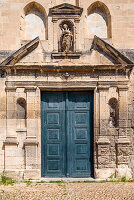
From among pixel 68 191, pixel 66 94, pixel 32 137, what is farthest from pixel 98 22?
pixel 68 191

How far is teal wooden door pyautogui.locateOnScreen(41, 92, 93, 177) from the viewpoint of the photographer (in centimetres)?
859

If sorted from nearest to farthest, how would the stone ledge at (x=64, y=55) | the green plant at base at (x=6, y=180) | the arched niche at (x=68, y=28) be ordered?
1. the green plant at base at (x=6, y=180)
2. the stone ledge at (x=64, y=55)
3. the arched niche at (x=68, y=28)

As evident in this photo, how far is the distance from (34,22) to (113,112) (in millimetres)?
3219

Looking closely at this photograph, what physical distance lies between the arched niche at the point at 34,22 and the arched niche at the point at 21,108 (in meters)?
1.69

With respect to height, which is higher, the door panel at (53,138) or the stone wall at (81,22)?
the stone wall at (81,22)

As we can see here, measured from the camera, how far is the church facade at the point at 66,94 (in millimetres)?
8406

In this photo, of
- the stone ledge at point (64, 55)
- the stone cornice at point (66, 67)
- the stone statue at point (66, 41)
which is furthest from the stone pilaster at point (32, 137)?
the stone statue at point (66, 41)

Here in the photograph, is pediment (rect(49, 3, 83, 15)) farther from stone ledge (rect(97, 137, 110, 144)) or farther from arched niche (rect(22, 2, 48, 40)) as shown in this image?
stone ledge (rect(97, 137, 110, 144))

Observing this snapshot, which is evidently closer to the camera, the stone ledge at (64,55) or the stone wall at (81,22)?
the stone ledge at (64,55)

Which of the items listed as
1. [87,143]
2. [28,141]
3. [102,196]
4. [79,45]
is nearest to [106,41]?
[79,45]

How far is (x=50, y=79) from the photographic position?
335 inches

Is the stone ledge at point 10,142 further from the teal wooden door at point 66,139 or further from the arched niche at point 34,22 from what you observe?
the arched niche at point 34,22

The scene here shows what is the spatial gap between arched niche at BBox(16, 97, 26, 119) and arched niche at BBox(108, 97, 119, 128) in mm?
2233

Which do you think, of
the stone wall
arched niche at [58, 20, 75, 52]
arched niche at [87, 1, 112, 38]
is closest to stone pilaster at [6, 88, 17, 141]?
the stone wall
